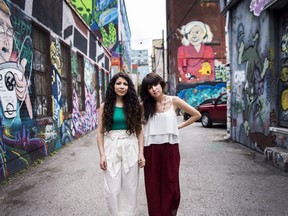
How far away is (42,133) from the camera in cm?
Result: 684

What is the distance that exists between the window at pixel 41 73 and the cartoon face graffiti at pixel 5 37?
126cm

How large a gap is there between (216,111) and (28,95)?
9.23 m

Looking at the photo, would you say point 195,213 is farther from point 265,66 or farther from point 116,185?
point 265,66

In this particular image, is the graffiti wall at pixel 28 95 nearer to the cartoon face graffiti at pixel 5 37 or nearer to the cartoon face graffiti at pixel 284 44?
the cartoon face graffiti at pixel 5 37

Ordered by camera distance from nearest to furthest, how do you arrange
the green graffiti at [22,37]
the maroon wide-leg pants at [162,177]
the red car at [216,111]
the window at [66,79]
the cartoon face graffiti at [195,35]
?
the maroon wide-leg pants at [162,177], the green graffiti at [22,37], the window at [66,79], the red car at [216,111], the cartoon face graffiti at [195,35]

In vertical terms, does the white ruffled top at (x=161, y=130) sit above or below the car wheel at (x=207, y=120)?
above

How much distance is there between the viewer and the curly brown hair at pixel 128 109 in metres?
2.95

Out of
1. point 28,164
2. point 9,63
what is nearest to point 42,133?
point 28,164

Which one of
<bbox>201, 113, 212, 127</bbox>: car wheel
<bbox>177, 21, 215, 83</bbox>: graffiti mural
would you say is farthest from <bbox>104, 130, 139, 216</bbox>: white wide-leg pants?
<bbox>177, 21, 215, 83</bbox>: graffiti mural

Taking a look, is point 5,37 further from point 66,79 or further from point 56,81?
point 66,79

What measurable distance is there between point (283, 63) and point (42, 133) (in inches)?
220

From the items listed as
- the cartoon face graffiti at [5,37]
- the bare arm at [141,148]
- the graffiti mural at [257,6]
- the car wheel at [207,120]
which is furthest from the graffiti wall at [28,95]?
the car wheel at [207,120]

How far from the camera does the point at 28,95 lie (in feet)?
20.1

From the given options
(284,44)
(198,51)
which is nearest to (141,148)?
(284,44)
